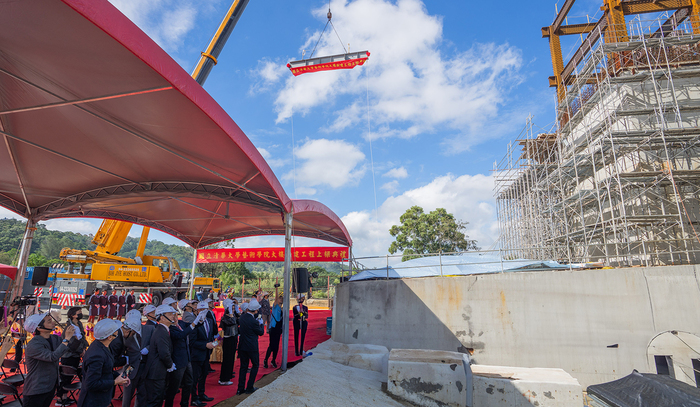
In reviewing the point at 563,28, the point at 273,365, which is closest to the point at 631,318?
the point at 273,365

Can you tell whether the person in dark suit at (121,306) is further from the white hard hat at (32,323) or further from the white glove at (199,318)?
the white hard hat at (32,323)

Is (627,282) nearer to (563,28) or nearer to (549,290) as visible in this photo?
(549,290)

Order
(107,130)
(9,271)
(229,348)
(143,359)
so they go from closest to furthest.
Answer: (143,359) → (229,348) → (107,130) → (9,271)

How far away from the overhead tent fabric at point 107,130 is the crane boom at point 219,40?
26.9 feet

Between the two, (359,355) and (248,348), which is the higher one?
(248,348)

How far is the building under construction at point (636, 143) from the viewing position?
43.9 feet

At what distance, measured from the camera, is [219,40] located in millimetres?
17891

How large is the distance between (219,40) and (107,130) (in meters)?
12.4

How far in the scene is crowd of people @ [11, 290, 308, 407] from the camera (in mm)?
3977

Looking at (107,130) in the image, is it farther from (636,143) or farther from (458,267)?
(636,143)

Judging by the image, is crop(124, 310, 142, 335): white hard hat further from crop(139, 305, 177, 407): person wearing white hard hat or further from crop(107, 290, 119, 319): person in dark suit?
crop(107, 290, 119, 319): person in dark suit

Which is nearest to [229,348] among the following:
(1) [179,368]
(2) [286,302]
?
(1) [179,368]

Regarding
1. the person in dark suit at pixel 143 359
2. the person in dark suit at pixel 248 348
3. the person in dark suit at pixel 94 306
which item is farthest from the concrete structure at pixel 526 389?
the person in dark suit at pixel 94 306

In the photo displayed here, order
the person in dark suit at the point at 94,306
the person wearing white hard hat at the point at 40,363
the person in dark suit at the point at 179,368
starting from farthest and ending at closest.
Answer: the person in dark suit at the point at 94,306, the person in dark suit at the point at 179,368, the person wearing white hard hat at the point at 40,363
